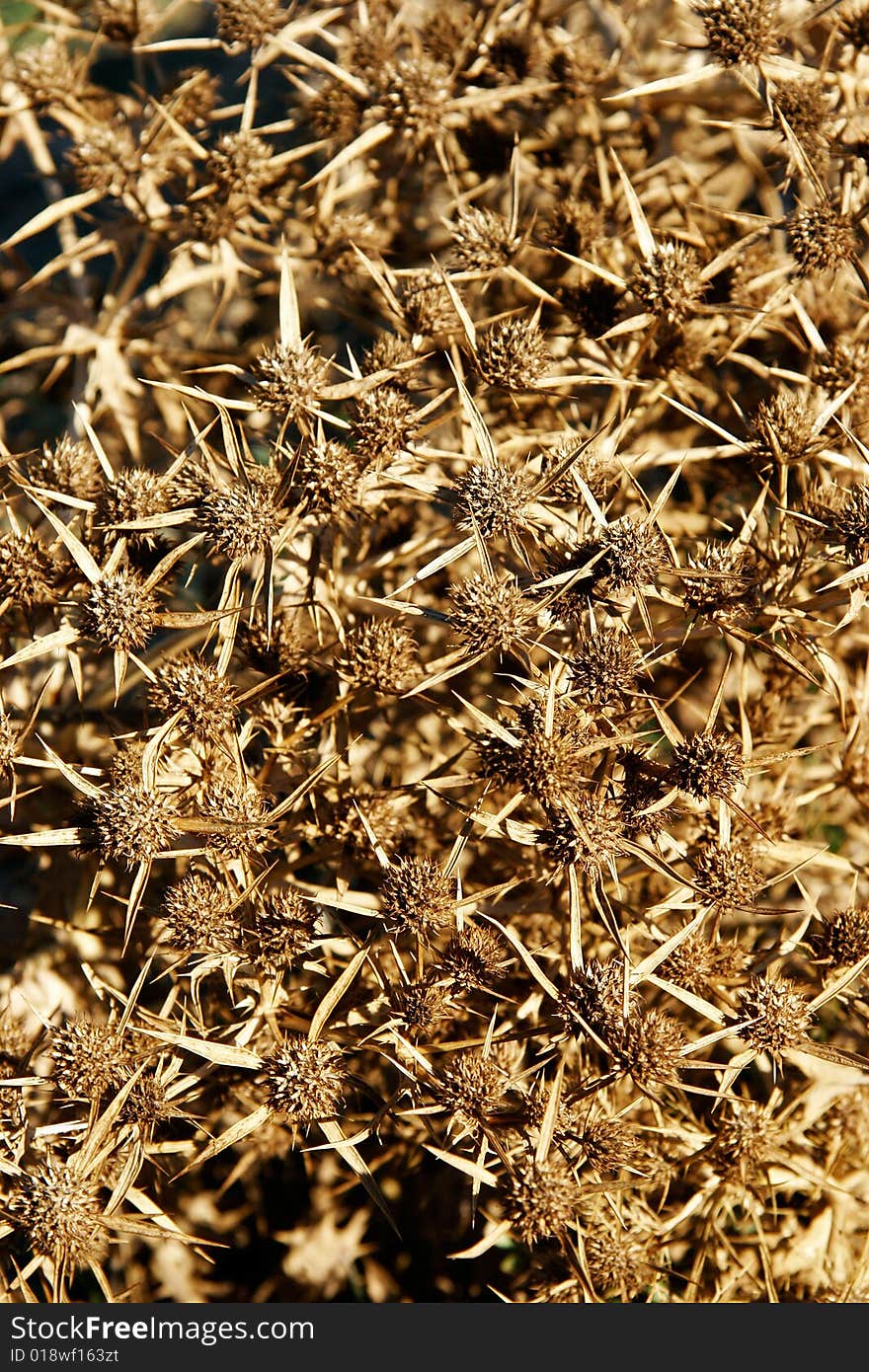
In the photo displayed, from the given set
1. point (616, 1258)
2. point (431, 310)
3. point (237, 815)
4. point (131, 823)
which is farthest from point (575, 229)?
point (616, 1258)

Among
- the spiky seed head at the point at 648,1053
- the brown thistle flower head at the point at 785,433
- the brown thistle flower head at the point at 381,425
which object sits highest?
the brown thistle flower head at the point at 381,425

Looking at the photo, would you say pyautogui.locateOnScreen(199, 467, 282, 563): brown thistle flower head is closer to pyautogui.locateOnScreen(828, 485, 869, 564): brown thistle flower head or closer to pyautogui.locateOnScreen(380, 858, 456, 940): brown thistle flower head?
pyautogui.locateOnScreen(380, 858, 456, 940): brown thistle flower head

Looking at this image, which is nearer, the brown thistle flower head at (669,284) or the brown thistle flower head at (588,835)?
the brown thistle flower head at (588,835)

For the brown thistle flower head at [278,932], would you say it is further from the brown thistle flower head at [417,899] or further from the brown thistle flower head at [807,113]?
the brown thistle flower head at [807,113]

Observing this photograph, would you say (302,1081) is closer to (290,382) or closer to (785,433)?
(290,382)

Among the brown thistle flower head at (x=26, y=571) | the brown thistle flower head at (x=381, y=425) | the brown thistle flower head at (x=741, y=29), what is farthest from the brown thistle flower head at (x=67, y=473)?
the brown thistle flower head at (x=741, y=29)

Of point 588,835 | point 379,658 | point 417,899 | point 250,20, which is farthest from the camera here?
point 250,20
